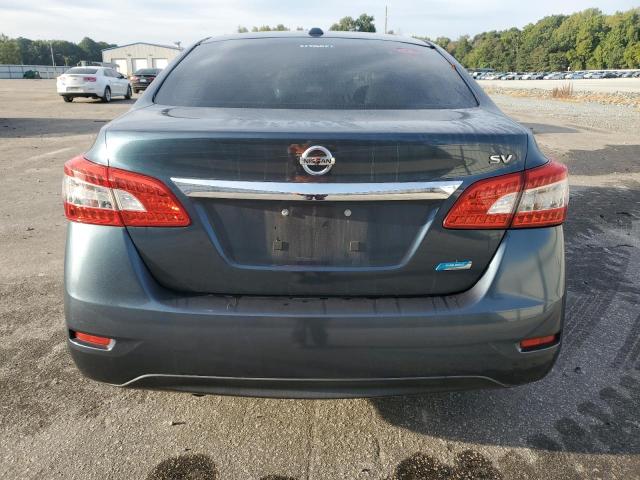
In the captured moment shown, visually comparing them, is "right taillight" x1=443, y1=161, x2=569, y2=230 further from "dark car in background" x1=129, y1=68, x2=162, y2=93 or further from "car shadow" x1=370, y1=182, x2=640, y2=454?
"dark car in background" x1=129, y1=68, x2=162, y2=93

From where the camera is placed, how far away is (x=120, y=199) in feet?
5.73

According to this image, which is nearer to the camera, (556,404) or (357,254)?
(357,254)

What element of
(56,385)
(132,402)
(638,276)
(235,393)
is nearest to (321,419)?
(235,393)

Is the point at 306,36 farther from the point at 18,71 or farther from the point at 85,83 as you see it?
the point at 18,71

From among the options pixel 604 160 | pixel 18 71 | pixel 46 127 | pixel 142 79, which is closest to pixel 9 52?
pixel 18 71

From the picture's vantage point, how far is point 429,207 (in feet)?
5.70

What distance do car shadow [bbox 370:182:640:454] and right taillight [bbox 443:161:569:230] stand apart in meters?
1.01

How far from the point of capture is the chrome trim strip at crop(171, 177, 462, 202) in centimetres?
168

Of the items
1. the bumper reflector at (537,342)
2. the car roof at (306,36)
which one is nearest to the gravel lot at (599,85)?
the car roof at (306,36)

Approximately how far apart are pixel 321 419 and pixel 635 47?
120m

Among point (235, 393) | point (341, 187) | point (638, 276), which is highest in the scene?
point (341, 187)

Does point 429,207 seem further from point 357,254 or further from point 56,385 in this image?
point 56,385

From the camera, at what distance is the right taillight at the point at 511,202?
1.75 meters

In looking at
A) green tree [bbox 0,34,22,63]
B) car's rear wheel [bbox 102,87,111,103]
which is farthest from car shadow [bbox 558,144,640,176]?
green tree [bbox 0,34,22,63]
